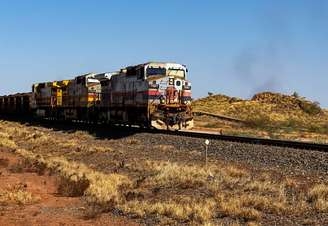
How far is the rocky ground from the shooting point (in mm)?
11828

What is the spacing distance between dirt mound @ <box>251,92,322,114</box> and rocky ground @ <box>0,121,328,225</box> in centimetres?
4849

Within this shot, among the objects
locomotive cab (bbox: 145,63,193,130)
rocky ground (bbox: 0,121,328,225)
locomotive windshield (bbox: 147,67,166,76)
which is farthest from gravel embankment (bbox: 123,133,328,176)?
locomotive windshield (bbox: 147,67,166,76)

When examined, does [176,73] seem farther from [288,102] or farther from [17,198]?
[288,102]

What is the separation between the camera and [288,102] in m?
74.6

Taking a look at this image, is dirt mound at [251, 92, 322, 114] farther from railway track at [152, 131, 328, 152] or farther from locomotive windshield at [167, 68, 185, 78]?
railway track at [152, 131, 328, 152]

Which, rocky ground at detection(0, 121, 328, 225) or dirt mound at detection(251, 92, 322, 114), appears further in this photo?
dirt mound at detection(251, 92, 322, 114)

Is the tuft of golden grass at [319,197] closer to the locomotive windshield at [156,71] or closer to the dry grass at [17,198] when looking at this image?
the dry grass at [17,198]

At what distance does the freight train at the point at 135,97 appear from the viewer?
1243 inches

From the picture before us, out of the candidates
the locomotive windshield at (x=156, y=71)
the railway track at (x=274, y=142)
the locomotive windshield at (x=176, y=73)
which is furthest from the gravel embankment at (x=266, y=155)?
the locomotive windshield at (x=176, y=73)

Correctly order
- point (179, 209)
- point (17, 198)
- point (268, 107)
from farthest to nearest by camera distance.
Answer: point (268, 107) → point (17, 198) → point (179, 209)

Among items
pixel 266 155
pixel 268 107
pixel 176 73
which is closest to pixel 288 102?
pixel 268 107

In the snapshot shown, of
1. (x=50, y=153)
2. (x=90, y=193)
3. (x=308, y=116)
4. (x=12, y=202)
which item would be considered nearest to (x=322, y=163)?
(x=90, y=193)

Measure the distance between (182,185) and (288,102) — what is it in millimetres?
61612

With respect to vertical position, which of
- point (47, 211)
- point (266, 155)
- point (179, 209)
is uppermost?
point (266, 155)
